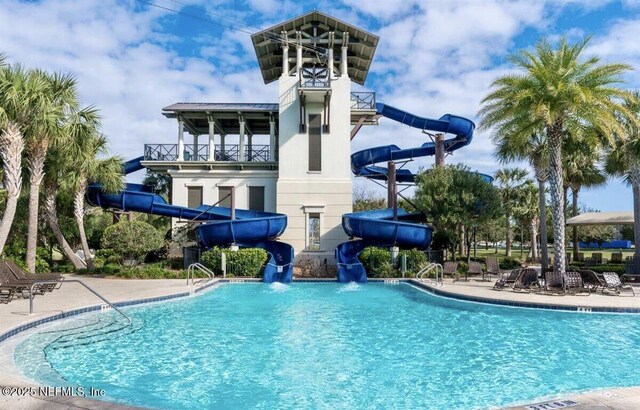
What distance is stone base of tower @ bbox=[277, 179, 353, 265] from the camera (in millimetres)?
24906

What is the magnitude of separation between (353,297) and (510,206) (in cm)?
2734

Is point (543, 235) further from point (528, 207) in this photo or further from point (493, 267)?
point (528, 207)

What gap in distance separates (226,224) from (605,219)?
67.3ft

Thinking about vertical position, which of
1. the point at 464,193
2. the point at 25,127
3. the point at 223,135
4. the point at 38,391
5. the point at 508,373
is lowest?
the point at 508,373

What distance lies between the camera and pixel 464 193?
2162 cm

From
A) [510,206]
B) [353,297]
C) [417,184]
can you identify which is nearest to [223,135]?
[417,184]

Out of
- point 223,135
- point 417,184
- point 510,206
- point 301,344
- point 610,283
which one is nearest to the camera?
point 301,344

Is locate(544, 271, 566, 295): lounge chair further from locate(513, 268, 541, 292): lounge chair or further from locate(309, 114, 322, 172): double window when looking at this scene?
locate(309, 114, 322, 172): double window

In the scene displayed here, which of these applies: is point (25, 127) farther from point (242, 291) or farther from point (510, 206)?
point (510, 206)

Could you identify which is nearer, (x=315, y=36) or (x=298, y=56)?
(x=298, y=56)

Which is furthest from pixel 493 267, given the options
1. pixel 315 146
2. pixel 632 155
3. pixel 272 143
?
pixel 272 143

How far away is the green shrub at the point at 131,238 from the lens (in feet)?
67.2

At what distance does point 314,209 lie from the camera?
24922mm

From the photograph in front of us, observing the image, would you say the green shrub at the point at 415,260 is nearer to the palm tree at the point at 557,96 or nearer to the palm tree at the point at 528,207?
the palm tree at the point at 557,96
